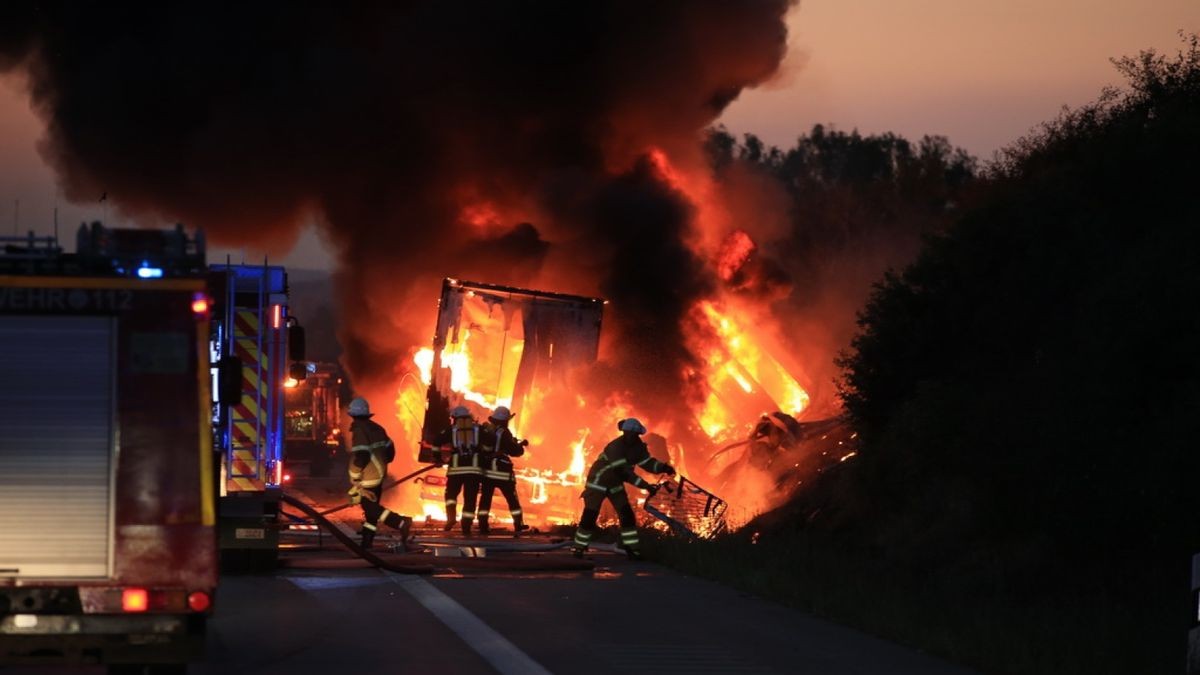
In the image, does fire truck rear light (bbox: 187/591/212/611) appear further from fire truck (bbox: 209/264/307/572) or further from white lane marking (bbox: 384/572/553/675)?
fire truck (bbox: 209/264/307/572)

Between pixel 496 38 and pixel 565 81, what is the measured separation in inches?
60.7

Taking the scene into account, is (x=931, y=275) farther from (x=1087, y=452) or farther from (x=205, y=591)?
(x=205, y=591)

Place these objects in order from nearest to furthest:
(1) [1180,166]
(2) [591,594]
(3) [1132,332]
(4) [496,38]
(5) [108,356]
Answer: (5) [108,356] < (2) [591,594] < (3) [1132,332] < (1) [1180,166] < (4) [496,38]

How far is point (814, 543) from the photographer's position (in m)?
19.4

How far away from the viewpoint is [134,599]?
26.3 feet

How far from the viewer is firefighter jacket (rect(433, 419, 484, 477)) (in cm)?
2191

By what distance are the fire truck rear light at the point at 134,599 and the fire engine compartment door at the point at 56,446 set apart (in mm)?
142

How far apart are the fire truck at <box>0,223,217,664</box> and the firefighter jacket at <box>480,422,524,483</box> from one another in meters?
13.8

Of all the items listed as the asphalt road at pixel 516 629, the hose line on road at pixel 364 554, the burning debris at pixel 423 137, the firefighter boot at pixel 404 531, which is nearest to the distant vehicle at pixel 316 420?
the burning debris at pixel 423 137

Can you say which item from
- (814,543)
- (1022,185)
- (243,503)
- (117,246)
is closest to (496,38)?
(1022,185)

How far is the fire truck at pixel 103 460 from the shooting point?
314 inches

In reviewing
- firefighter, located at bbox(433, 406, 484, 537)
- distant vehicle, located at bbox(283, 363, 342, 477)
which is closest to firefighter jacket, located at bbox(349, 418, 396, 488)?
firefighter, located at bbox(433, 406, 484, 537)

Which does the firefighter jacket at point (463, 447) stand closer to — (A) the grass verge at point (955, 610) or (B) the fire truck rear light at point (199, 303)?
(A) the grass verge at point (955, 610)

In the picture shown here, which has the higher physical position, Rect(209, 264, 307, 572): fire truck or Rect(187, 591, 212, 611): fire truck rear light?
Rect(209, 264, 307, 572): fire truck
